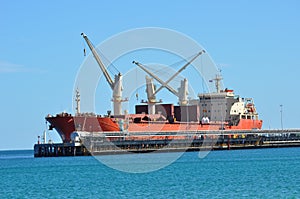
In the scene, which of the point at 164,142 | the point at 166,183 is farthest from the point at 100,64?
the point at 166,183

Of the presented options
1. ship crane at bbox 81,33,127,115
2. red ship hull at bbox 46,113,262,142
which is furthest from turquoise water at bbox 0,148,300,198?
ship crane at bbox 81,33,127,115

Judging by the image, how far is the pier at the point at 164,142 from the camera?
287 feet

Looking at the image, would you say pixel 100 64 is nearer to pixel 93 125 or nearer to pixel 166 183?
pixel 93 125

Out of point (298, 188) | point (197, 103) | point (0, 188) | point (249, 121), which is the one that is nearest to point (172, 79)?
point (197, 103)

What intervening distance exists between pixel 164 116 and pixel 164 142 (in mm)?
12156

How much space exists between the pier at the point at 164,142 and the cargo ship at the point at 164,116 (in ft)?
2.05

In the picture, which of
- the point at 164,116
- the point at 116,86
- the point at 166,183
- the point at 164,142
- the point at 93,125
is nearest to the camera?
the point at 166,183

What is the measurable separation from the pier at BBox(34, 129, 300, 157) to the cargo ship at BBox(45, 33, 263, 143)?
0.63 meters

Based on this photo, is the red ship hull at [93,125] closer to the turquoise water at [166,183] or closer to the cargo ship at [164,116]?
the cargo ship at [164,116]

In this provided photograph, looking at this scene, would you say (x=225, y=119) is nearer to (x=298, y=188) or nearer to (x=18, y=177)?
(x=18, y=177)

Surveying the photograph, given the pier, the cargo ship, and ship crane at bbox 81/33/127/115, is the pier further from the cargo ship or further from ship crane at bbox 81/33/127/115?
ship crane at bbox 81/33/127/115

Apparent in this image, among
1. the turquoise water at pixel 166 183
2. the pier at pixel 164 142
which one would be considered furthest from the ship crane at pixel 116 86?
the turquoise water at pixel 166 183

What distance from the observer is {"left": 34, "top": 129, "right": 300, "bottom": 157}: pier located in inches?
3440

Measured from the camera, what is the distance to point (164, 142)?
92625 mm
